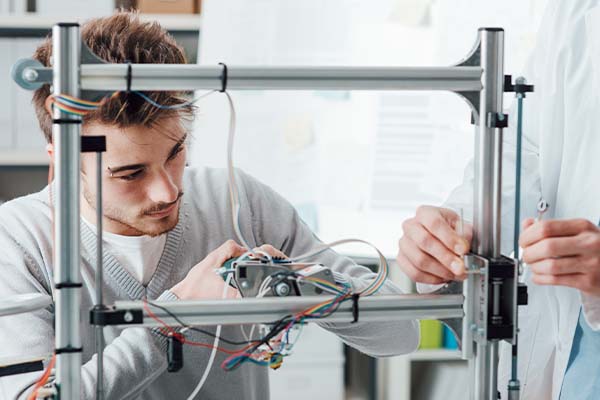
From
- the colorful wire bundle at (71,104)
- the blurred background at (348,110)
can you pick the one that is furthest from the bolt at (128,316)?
the blurred background at (348,110)

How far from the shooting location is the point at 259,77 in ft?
3.01

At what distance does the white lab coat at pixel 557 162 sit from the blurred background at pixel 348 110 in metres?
0.83

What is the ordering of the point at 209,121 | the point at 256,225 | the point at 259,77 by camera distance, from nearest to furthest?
the point at 259,77
the point at 256,225
the point at 209,121

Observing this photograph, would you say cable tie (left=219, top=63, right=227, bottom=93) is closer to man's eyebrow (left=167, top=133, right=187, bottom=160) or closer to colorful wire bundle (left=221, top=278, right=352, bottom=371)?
colorful wire bundle (left=221, top=278, right=352, bottom=371)

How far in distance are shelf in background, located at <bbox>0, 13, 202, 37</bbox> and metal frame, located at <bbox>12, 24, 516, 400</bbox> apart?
5.32 feet

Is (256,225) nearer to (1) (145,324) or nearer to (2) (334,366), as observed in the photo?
(1) (145,324)

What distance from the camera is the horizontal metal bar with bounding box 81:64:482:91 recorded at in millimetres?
896

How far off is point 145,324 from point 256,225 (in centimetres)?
55

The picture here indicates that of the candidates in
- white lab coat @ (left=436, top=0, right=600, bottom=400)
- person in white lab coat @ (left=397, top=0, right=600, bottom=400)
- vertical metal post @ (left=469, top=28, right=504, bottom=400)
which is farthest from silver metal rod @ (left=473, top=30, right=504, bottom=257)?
white lab coat @ (left=436, top=0, right=600, bottom=400)

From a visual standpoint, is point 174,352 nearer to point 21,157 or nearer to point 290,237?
point 290,237

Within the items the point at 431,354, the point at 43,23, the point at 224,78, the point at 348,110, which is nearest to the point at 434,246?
the point at 224,78

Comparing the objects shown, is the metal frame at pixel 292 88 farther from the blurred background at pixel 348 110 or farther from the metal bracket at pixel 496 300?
the blurred background at pixel 348 110

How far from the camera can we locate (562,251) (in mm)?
979

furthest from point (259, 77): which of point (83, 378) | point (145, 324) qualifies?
point (83, 378)
